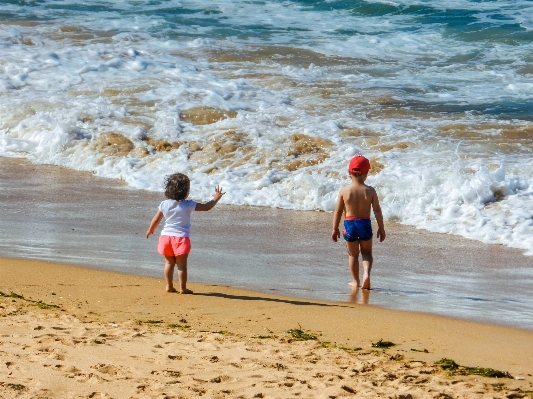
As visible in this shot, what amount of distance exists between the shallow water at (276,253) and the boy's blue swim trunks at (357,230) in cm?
35

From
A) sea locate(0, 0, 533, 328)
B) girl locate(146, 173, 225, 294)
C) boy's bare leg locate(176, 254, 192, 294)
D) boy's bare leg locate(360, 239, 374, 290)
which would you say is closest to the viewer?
boy's bare leg locate(176, 254, 192, 294)

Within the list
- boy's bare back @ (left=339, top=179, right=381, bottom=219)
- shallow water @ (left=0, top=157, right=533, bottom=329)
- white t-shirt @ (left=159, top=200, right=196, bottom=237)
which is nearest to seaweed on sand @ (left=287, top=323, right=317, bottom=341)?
shallow water @ (left=0, top=157, right=533, bottom=329)

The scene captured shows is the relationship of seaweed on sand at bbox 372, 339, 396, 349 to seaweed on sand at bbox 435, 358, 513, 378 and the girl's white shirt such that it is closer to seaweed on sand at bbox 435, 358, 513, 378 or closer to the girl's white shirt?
seaweed on sand at bbox 435, 358, 513, 378

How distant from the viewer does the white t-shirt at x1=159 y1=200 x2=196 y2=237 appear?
6.22m

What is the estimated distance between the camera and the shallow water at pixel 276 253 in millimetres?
6277

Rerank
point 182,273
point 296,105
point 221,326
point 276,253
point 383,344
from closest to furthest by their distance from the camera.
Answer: point 383,344, point 221,326, point 182,273, point 276,253, point 296,105

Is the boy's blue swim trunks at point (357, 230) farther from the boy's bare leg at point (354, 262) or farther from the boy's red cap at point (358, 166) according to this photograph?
the boy's red cap at point (358, 166)

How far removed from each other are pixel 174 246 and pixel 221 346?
161 centimetres

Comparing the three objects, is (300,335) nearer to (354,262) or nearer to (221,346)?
(221,346)

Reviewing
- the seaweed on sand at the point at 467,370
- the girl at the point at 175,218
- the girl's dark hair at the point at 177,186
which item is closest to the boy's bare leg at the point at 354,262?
the girl at the point at 175,218

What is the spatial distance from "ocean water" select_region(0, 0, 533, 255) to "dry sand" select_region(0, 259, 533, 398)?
3383 mm

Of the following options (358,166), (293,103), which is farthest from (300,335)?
(293,103)

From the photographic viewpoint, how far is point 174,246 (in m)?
6.16

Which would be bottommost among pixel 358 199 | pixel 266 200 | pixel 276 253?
pixel 276 253
